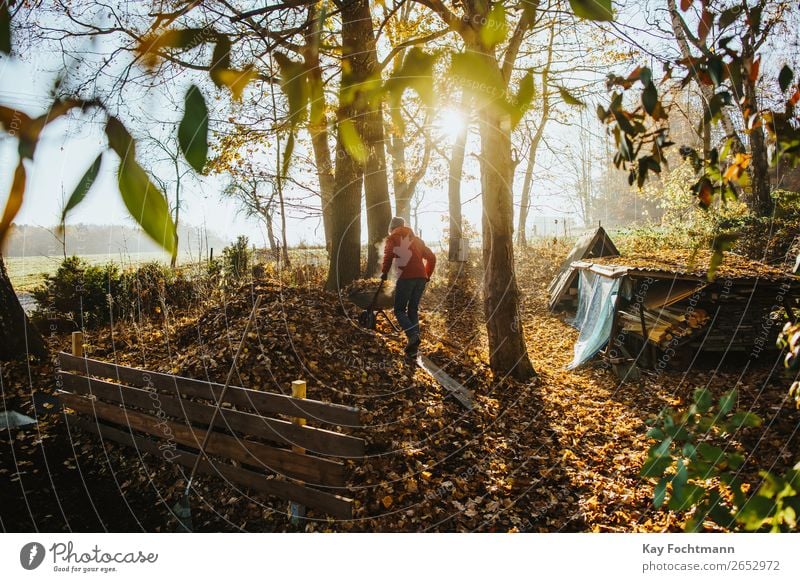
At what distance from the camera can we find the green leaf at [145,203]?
0.27 meters

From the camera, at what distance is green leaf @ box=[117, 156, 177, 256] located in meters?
0.27

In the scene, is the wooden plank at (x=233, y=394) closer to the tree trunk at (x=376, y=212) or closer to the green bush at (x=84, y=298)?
the green bush at (x=84, y=298)

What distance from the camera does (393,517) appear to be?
2393 mm

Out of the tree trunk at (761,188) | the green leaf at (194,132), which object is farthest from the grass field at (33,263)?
the tree trunk at (761,188)

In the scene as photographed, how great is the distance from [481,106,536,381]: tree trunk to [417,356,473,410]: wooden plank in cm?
38

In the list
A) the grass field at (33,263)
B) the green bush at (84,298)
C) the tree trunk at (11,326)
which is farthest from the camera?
the green bush at (84,298)

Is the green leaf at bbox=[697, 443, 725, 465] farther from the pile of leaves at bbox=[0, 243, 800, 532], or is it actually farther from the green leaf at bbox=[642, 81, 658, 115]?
the pile of leaves at bbox=[0, 243, 800, 532]

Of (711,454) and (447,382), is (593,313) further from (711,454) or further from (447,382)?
(711,454)

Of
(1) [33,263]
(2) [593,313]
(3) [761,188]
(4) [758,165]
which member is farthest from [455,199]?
(1) [33,263]

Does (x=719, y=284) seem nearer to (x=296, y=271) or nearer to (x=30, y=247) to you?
(x=296, y=271)

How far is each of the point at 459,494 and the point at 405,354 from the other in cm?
189

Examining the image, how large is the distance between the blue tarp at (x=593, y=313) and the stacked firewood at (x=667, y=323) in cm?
28
